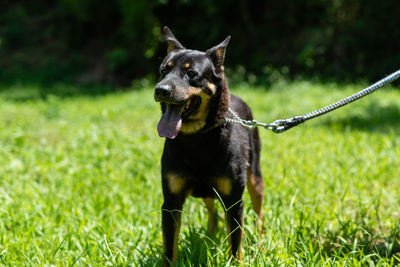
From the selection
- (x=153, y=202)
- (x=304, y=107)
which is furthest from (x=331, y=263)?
(x=304, y=107)

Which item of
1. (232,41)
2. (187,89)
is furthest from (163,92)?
(232,41)

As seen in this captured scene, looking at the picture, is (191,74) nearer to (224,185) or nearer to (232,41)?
(224,185)

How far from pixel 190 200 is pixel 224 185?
143cm

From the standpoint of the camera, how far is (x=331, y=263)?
8.12 ft

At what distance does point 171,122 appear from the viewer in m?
2.45

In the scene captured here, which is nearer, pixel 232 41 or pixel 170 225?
pixel 170 225

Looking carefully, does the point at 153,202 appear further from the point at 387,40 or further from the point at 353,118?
the point at 387,40

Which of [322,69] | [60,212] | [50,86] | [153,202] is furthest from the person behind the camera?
[50,86]

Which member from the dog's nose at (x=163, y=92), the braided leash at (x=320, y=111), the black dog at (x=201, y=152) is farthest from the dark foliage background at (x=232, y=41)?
the dog's nose at (x=163, y=92)

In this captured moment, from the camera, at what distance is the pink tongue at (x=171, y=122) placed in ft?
7.86

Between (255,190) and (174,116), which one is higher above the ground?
(174,116)

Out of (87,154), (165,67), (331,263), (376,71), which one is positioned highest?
(376,71)

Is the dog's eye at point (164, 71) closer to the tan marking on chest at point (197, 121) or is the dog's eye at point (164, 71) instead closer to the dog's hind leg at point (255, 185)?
the tan marking on chest at point (197, 121)

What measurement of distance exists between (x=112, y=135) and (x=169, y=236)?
13.8 feet
